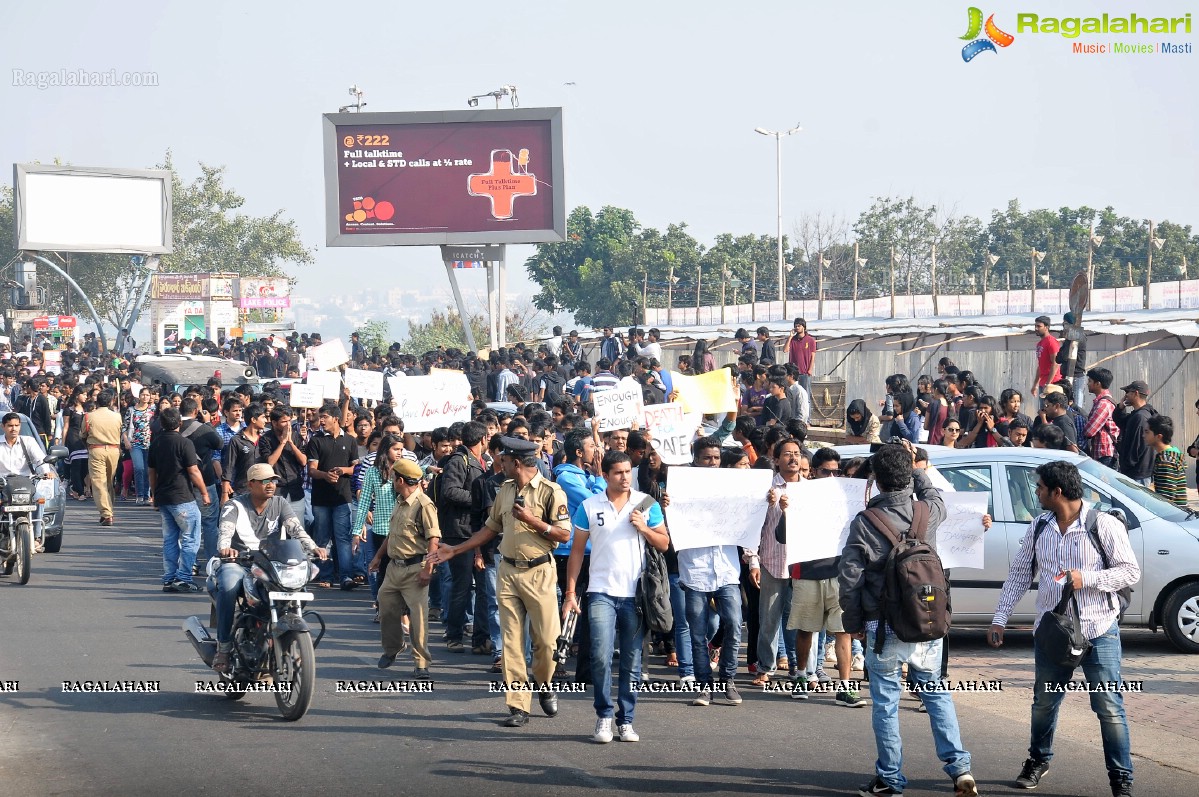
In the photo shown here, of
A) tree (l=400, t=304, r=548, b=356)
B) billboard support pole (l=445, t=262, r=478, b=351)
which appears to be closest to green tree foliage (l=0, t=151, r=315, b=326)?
tree (l=400, t=304, r=548, b=356)

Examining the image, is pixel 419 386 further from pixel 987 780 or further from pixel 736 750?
pixel 987 780

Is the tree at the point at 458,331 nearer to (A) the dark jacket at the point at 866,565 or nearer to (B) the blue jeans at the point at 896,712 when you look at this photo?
(A) the dark jacket at the point at 866,565

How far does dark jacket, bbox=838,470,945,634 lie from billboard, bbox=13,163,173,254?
170 ft

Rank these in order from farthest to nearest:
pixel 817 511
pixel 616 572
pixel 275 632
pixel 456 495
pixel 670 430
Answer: pixel 670 430 → pixel 456 495 → pixel 817 511 → pixel 275 632 → pixel 616 572

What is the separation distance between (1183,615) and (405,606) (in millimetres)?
5547

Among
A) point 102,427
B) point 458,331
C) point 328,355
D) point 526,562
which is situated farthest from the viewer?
point 458,331

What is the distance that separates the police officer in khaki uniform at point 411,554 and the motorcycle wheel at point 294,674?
1.18 metres

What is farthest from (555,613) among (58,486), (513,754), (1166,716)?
(58,486)

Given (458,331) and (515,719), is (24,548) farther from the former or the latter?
(458,331)

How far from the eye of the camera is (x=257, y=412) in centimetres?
1355

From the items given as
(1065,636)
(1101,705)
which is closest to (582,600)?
(1065,636)

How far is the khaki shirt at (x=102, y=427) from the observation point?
17688 millimetres

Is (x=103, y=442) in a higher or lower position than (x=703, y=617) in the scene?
higher

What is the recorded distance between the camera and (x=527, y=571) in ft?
26.7
